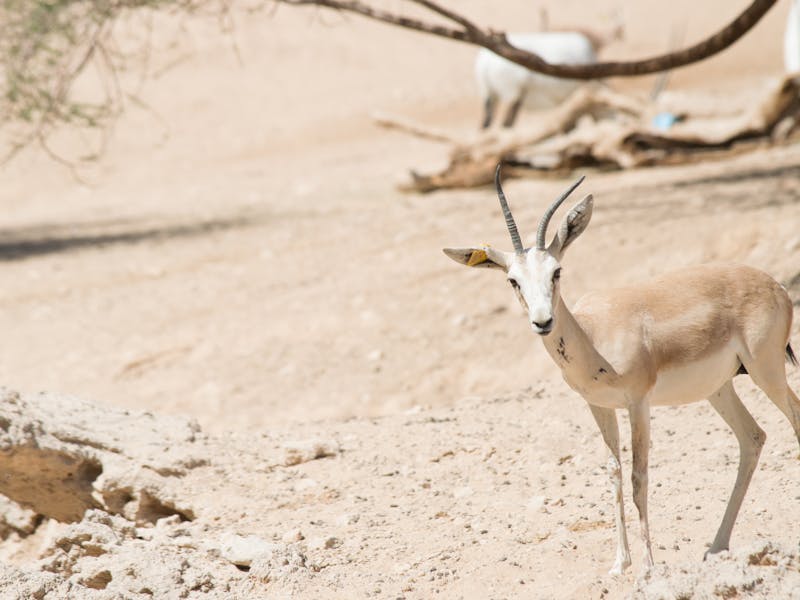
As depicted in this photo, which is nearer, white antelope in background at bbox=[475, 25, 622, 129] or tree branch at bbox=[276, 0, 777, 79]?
tree branch at bbox=[276, 0, 777, 79]

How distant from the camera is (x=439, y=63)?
82.0 feet

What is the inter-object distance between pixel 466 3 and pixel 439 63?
4.38 m

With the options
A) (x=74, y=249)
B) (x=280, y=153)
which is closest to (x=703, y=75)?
(x=280, y=153)

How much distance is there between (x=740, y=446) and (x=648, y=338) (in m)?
0.64

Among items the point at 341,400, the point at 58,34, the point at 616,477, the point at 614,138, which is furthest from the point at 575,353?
the point at 614,138

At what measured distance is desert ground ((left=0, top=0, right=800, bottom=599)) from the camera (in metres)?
4.22

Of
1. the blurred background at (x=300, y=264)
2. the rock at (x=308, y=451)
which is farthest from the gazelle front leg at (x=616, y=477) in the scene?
the blurred background at (x=300, y=264)

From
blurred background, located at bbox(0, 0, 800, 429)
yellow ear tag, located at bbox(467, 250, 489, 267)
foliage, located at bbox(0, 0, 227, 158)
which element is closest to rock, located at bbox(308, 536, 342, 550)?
yellow ear tag, located at bbox(467, 250, 489, 267)

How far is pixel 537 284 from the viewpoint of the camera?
358cm

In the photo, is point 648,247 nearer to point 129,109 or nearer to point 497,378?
point 497,378

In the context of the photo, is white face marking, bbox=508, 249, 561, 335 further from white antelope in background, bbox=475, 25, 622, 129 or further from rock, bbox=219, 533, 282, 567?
white antelope in background, bbox=475, 25, 622, 129

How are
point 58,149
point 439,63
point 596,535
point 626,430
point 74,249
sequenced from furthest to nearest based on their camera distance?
point 439,63, point 58,149, point 74,249, point 626,430, point 596,535

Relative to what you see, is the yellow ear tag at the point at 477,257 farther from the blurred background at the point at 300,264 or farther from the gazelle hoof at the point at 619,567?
the blurred background at the point at 300,264

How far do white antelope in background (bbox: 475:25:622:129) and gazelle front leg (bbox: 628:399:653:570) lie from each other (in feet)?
34.8
